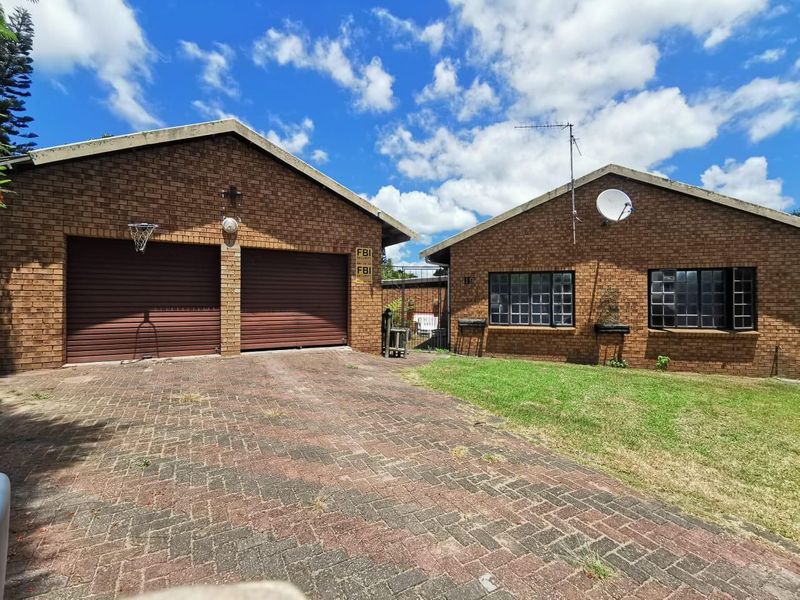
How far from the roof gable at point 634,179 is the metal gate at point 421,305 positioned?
1.57 m

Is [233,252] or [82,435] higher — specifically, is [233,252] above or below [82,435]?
above

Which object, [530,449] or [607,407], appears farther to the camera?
[607,407]

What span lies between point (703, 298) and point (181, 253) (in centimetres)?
1361

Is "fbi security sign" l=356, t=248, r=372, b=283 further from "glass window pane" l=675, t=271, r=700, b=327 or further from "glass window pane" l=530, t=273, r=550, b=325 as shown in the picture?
"glass window pane" l=675, t=271, r=700, b=327

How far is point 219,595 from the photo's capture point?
71 cm

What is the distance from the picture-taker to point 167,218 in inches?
328

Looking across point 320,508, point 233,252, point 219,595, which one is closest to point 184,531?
point 320,508

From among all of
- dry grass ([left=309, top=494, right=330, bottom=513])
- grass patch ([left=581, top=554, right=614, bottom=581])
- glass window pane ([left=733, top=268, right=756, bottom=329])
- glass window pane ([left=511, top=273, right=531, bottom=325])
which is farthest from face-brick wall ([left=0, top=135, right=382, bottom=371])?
glass window pane ([left=733, top=268, right=756, bottom=329])

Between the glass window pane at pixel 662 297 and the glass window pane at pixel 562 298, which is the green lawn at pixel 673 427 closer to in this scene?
the glass window pane at pixel 662 297

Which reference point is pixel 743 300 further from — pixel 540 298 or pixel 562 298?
pixel 540 298

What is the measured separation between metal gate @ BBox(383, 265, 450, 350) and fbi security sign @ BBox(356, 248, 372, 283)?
133 inches

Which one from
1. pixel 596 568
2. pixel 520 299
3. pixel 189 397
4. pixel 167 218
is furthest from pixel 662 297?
pixel 167 218

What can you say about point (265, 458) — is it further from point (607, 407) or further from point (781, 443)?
point (781, 443)

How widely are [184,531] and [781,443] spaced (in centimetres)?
673
